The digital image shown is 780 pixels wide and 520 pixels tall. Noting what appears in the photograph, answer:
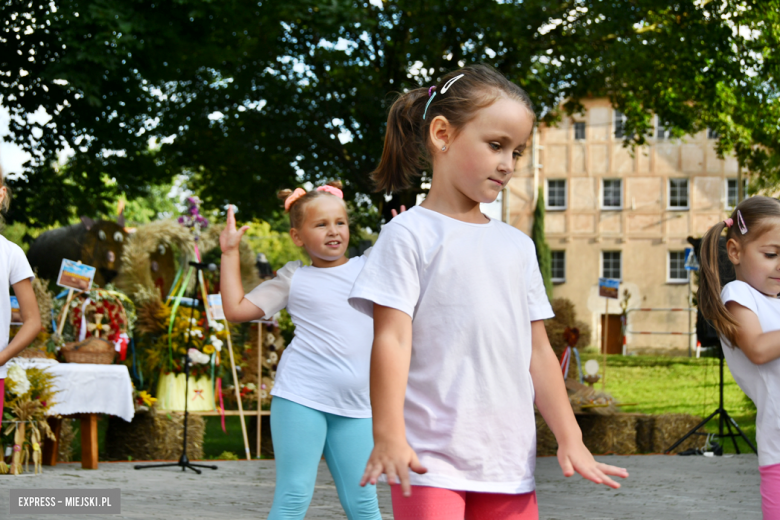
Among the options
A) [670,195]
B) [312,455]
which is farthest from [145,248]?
[670,195]

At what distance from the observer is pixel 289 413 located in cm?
313

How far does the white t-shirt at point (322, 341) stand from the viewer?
320cm

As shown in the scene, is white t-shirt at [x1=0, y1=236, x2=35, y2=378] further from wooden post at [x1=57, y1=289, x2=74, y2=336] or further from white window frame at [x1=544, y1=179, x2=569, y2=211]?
white window frame at [x1=544, y1=179, x2=569, y2=211]

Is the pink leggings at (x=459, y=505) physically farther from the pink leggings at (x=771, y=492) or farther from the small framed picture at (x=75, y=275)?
the small framed picture at (x=75, y=275)

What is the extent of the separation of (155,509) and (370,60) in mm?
→ 10524

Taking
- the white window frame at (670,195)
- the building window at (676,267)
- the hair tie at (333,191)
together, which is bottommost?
the hair tie at (333,191)

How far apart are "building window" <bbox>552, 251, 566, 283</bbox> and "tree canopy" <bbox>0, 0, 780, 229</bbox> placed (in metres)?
19.8

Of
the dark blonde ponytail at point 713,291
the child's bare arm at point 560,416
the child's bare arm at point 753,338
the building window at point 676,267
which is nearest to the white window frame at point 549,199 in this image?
the building window at point 676,267

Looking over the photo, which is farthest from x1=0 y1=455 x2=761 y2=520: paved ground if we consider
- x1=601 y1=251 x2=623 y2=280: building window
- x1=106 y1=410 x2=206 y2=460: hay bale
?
x1=601 y1=251 x2=623 y2=280: building window

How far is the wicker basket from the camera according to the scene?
24.9ft

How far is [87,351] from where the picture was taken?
7.61m

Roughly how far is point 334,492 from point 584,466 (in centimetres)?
468

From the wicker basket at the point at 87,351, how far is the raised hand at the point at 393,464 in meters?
6.48

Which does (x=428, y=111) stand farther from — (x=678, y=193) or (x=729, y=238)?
(x=678, y=193)
